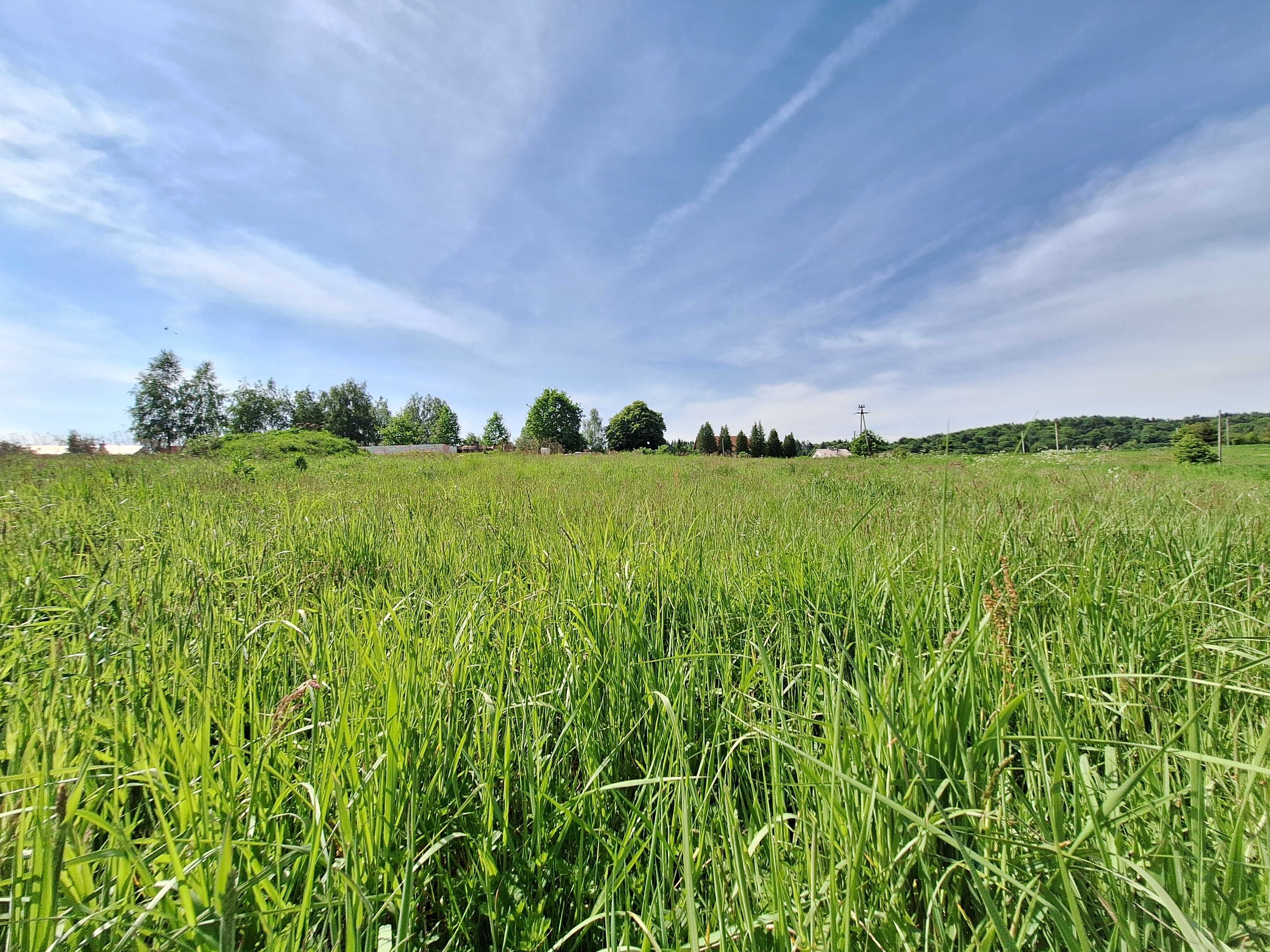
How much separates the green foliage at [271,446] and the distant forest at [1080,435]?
1409 cm

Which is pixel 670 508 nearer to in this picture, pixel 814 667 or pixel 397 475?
pixel 814 667

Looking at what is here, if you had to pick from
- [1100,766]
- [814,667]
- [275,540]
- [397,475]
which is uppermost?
[397,475]

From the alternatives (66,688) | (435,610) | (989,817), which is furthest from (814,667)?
(66,688)

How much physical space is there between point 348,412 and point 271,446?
54093 millimetres

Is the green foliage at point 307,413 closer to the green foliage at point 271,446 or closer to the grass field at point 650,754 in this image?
the green foliage at point 271,446

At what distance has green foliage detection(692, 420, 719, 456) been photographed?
51562mm

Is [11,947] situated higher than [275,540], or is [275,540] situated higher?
[275,540]

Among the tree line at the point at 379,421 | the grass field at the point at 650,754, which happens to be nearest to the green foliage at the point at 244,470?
the grass field at the point at 650,754

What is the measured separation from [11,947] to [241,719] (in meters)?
0.45

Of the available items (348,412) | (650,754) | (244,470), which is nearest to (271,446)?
(244,470)

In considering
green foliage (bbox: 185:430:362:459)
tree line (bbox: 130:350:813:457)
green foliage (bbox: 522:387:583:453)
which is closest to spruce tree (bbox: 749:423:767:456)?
tree line (bbox: 130:350:813:457)

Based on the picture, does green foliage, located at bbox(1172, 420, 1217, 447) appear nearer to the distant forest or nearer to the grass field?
the distant forest

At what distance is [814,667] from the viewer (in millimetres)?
1020

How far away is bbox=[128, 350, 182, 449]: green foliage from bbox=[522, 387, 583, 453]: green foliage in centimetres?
3552
